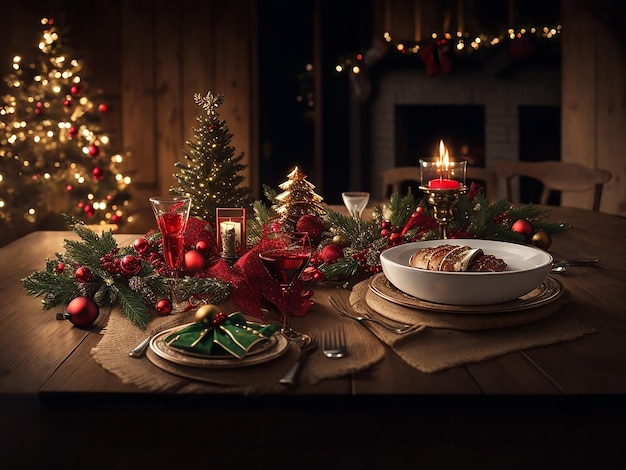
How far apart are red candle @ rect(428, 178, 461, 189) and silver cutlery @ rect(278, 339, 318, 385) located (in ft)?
1.94

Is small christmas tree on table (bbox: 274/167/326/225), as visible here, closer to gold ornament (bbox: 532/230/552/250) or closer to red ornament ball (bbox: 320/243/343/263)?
red ornament ball (bbox: 320/243/343/263)

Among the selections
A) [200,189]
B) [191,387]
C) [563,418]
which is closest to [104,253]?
[200,189]

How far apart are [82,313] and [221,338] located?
319mm

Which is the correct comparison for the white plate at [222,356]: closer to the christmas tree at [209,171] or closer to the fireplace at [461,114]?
the christmas tree at [209,171]

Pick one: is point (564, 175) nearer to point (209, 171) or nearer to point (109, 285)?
point (209, 171)

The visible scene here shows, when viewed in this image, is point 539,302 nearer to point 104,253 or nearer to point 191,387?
point 191,387

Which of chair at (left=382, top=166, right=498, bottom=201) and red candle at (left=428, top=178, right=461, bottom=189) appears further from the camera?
chair at (left=382, top=166, right=498, bottom=201)

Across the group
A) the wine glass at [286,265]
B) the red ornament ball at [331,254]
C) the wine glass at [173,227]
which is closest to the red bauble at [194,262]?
the wine glass at [173,227]

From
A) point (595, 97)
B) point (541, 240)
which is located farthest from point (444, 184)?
point (595, 97)

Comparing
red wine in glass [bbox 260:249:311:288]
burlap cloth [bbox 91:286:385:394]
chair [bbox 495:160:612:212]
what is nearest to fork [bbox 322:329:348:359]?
burlap cloth [bbox 91:286:385:394]

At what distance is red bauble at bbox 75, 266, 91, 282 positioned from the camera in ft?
4.91

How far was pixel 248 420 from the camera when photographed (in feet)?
3.48

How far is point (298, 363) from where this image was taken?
3.75 feet

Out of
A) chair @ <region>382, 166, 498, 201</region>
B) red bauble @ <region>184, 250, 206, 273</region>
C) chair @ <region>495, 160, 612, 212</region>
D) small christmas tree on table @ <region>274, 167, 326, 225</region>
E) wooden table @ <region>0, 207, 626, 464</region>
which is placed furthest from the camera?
chair @ <region>382, 166, 498, 201</region>
